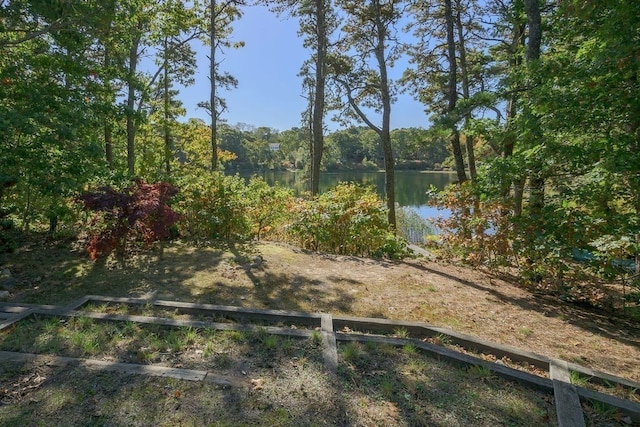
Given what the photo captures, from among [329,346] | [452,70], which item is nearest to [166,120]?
[452,70]

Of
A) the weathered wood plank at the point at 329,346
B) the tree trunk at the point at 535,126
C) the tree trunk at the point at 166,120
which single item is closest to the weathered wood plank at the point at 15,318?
the weathered wood plank at the point at 329,346

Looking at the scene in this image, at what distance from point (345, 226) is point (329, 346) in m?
3.66

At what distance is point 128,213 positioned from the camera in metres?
4.42

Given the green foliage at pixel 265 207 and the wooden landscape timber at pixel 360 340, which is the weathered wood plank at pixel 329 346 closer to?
the wooden landscape timber at pixel 360 340

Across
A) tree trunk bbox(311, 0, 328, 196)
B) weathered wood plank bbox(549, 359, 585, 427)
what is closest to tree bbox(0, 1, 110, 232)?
tree trunk bbox(311, 0, 328, 196)

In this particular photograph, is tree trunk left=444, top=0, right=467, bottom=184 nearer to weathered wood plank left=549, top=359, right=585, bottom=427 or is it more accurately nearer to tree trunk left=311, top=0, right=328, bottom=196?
tree trunk left=311, top=0, right=328, bottom=196

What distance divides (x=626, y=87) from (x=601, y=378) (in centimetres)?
271

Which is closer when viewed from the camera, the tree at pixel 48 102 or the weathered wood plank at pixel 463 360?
the weathered wood plank at pixel 463 360

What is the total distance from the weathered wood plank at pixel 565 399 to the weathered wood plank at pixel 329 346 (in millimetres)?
1237

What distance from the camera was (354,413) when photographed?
1759 millimetres

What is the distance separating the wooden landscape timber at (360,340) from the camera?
1.93 m

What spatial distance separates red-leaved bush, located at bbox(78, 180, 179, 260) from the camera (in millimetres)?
4352

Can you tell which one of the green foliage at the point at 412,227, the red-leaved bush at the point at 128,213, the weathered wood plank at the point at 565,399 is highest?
the red-leaved bush at the point at 128,213

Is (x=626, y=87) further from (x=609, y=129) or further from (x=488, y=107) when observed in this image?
(x=488, y=107)
